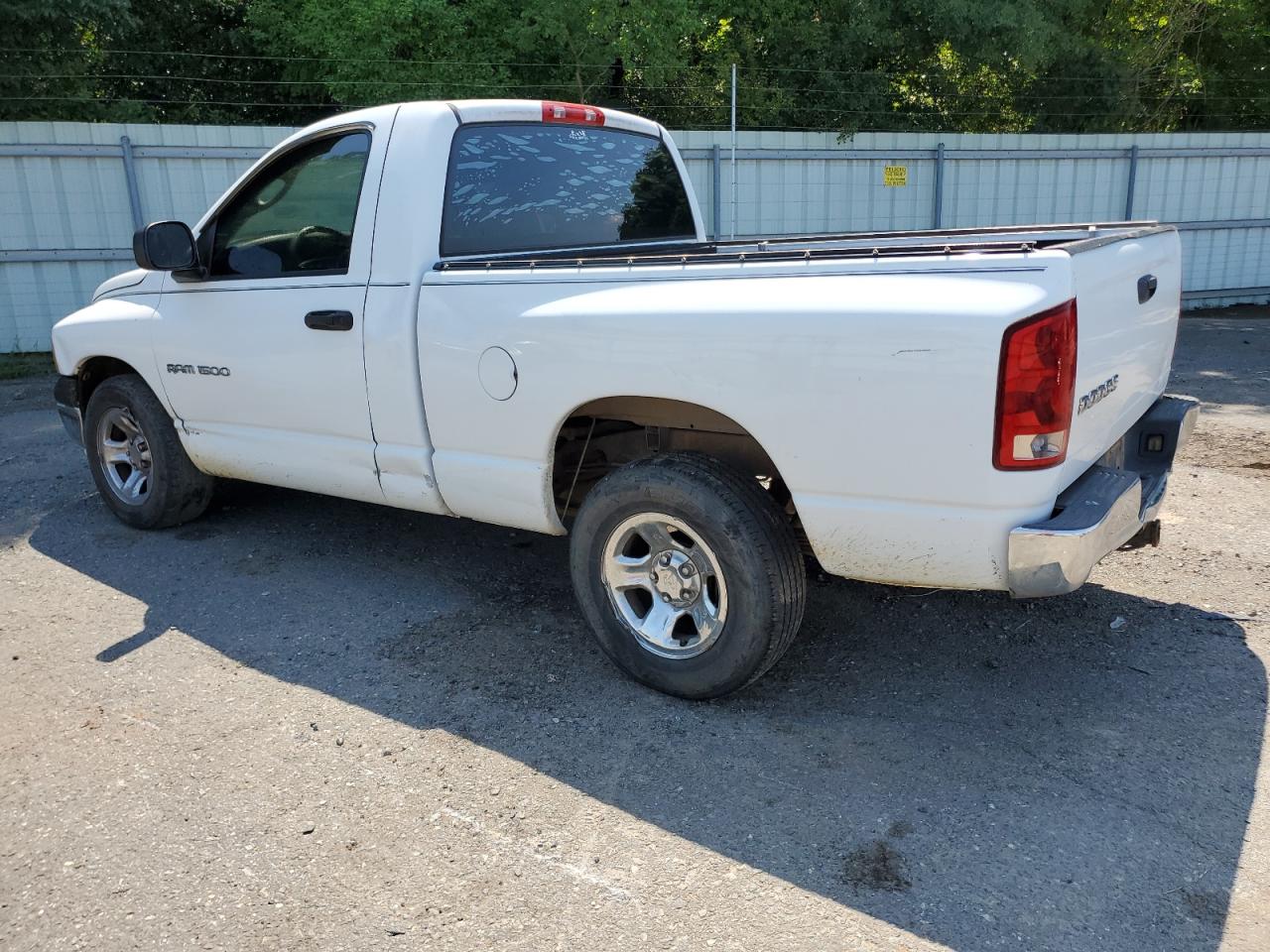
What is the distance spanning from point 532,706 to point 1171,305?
287 centimetres

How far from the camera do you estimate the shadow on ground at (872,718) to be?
8.93ft

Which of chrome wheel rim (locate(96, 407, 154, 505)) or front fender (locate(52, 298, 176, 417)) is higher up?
front fender (locate(52, 298, 176, 417))

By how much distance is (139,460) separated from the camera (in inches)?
221

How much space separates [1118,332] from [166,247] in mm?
4006

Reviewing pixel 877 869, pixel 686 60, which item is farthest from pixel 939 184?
pixel 877 869

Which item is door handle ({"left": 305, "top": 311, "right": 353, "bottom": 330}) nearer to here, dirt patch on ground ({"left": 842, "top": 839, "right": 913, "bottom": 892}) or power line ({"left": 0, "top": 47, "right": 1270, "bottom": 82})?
dirt patch on ground ({"left": 842, "top": 839, "right": 913, "bottom": 892})

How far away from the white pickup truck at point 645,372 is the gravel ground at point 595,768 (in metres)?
0.48

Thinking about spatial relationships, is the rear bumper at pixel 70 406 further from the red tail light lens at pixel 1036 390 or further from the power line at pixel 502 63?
the power line at pixel 502 63

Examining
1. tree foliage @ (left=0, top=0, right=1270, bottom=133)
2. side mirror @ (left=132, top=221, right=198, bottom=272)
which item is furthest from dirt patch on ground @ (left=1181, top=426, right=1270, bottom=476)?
tree foliage @ (left=0, top=0, right=1270, bottom=133)

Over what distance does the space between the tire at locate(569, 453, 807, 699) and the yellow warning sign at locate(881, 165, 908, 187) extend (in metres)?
11.5

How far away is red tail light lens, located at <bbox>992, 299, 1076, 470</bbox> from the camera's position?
2.77m

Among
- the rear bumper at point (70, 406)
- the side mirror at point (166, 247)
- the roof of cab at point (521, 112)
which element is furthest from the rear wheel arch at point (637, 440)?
the rear bumper at point (70, 406)

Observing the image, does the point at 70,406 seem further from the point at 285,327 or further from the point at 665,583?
the point at 665,583

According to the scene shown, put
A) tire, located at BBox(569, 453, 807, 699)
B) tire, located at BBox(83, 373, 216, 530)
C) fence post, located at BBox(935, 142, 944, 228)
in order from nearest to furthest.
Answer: tire, located at BBox(569, 453, 807, 699), tire, located at BBox(83, 373, 216, 530), fence post, located at BBox(935, 142, 944, 228)
